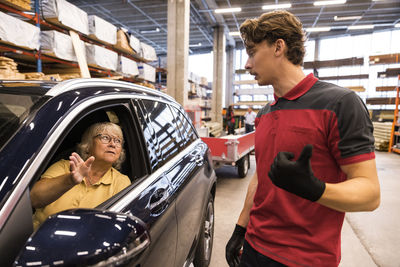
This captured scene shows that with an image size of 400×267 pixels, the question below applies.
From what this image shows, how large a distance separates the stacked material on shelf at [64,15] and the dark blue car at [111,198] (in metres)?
4.24

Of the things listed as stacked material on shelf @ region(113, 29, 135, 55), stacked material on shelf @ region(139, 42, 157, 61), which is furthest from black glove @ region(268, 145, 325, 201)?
stacked material on shelf @ region(139, 42, 157, 61)

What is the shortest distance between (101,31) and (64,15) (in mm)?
1227

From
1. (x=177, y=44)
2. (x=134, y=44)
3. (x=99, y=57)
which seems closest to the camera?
(x=99, y=57)

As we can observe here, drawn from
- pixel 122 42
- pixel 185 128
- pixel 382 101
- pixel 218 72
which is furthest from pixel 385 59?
pixel 185 128

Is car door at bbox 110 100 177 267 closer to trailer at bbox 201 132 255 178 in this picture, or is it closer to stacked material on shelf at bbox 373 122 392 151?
trailer at bbox 201 132 255 178

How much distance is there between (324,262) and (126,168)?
1.28m

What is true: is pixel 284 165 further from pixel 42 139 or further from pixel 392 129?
pixel 392 129

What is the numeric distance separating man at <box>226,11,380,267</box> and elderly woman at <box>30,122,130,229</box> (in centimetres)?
83

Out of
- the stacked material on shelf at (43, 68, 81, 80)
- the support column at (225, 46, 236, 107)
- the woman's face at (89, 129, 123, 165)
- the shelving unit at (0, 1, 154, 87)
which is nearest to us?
the woman's face at (89, 129, 123, 165)

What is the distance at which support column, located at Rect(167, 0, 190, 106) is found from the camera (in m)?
9.12

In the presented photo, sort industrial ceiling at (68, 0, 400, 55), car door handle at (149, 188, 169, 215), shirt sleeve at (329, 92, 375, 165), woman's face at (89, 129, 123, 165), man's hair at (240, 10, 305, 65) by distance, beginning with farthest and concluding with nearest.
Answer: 1. industrial ceiling at (68, 0, 400, 55)
2. woman's face at (89, 129, 123, 165)
3. car door handle at (149, 188, 169, 215)
4. man's hair at (240, 10, 305, 65)
5. shirt sleeve at (329, 92, 375, 165)

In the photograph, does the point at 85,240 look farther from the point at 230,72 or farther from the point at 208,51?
the point at 208,51

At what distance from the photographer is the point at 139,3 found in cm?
1448

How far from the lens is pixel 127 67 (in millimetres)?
7566
